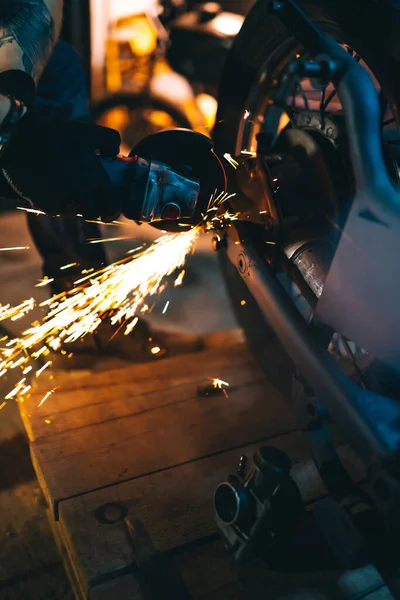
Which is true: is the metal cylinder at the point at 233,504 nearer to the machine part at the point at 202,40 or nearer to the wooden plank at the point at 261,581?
the wooden plank at the point at 261,581

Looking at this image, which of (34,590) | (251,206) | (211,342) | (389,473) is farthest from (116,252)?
(389,473)

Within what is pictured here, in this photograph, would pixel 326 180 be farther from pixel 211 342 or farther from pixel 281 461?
pixel 211 342

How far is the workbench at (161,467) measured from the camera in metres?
1.44

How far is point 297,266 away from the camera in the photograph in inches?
68.9

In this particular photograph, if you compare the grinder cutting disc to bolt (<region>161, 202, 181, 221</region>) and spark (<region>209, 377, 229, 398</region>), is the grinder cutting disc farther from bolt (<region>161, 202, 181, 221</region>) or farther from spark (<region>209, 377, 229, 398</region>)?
spark (<region>209, 377, 229, 398</region>)

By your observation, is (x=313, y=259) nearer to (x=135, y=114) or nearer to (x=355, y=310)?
(x=355, y=310)

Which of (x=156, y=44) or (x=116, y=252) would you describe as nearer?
(x=116, y=252)

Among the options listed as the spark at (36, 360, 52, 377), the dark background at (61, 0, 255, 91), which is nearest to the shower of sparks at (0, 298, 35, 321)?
the spark at (36, 360, 52, 377)

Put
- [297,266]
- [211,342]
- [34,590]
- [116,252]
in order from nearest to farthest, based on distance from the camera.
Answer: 1. [34,590]
2. [297,266]
3. [211,342]
4. [116,252]

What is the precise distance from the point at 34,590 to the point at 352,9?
1970 millimetres

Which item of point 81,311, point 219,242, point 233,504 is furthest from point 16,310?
point 233,504

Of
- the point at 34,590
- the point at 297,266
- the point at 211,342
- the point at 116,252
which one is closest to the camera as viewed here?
the point at 34,590

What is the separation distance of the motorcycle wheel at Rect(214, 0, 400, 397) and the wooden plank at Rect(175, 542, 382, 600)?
2.61ft

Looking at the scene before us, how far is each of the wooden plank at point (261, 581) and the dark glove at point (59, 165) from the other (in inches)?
41.1
